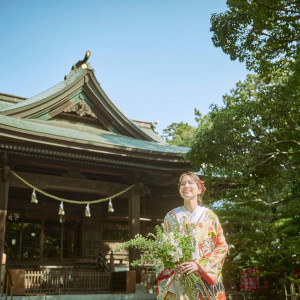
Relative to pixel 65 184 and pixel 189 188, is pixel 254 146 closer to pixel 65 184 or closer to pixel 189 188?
pixel 65 184

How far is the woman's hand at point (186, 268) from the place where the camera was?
3279 millimetres

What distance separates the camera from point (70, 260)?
13.6 m

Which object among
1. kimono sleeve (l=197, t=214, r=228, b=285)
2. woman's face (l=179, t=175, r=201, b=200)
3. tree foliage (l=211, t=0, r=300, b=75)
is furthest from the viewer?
tree foliage (l=211, t=0, r=300, b=75)

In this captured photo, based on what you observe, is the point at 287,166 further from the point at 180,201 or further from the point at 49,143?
the point at 49,143

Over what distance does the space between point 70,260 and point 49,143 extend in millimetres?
5693

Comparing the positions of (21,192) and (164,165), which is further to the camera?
(21,192)

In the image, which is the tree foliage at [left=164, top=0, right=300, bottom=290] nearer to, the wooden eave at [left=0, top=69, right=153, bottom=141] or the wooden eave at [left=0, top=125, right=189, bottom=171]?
the wooden eave at [left=0, top=125, right=189, bottom=171]

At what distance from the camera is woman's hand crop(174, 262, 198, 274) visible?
3.28m

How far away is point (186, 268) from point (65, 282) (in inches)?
305

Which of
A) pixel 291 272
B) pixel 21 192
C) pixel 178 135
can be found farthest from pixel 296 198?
pixel 178 135

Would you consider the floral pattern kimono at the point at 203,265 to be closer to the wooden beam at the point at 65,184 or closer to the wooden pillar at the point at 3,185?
the wooden pillar at the point at 3,185

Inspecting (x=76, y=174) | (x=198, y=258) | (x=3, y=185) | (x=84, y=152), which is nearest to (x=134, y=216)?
(x=76, y=174)

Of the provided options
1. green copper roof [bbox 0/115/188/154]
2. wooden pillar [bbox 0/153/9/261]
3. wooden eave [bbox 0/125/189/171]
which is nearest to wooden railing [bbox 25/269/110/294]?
wooden pillar [bbox 0/153/9/261]

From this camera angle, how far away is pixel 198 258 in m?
3.52
